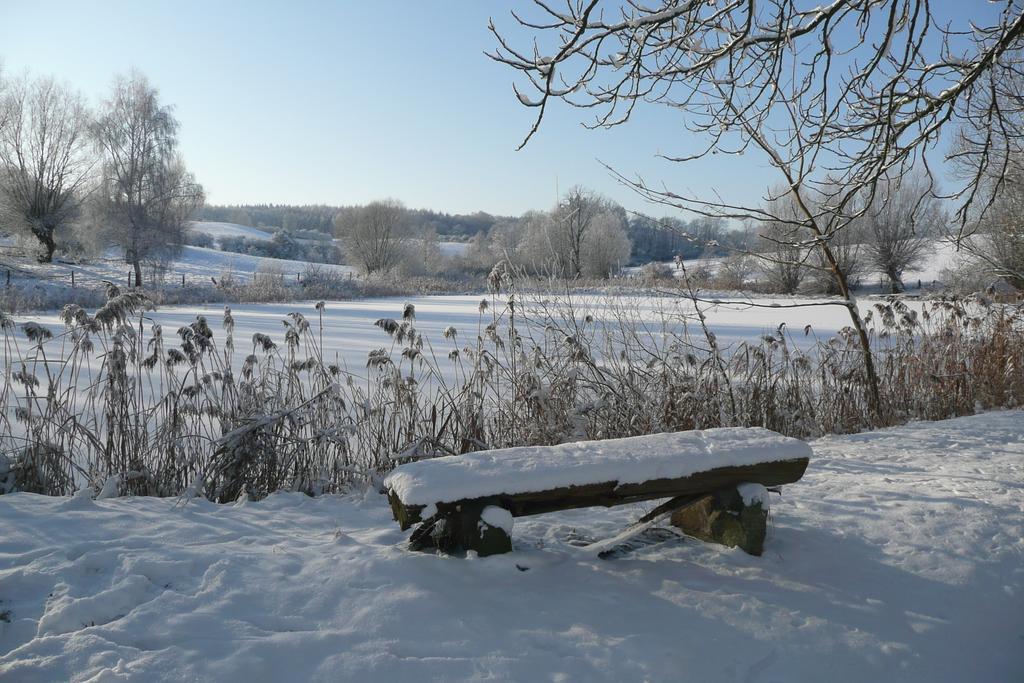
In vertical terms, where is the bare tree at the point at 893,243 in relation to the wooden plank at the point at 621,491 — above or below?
above

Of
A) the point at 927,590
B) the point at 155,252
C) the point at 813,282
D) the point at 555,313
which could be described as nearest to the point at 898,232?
the point at 813,282

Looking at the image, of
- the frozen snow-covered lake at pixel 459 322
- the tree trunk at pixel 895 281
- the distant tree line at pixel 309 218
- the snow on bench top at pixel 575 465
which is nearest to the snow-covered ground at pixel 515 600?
the snow on bench top at pixel 575 465

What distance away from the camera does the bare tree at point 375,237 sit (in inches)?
1821

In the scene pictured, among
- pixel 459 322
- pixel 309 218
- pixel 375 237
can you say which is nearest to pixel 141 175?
pixel 375 237

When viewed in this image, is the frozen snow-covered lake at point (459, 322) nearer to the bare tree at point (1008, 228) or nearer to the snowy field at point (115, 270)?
the bare tree at point (1008, 228)

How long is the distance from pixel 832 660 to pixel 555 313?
3.61 m

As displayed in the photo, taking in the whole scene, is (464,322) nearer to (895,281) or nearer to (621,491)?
(621,491)

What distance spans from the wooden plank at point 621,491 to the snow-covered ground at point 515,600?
0.75ft

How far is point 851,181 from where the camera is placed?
12.5 feet

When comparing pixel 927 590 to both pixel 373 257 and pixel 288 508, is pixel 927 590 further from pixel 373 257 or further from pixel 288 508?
pixel 373 257

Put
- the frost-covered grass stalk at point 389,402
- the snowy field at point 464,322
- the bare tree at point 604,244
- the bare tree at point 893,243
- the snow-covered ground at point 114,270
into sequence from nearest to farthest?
the frost-covered grass stalk at point 389,402 < the snowy field at point 464,322 < the snow-covered ground at point 114,270 < the bare tree at point 893,243 < the bare tree at point 604,244

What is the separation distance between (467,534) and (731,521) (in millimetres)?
1138

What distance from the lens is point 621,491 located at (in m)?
2.52

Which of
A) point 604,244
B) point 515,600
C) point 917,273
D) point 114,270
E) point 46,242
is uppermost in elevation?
point 604,244
